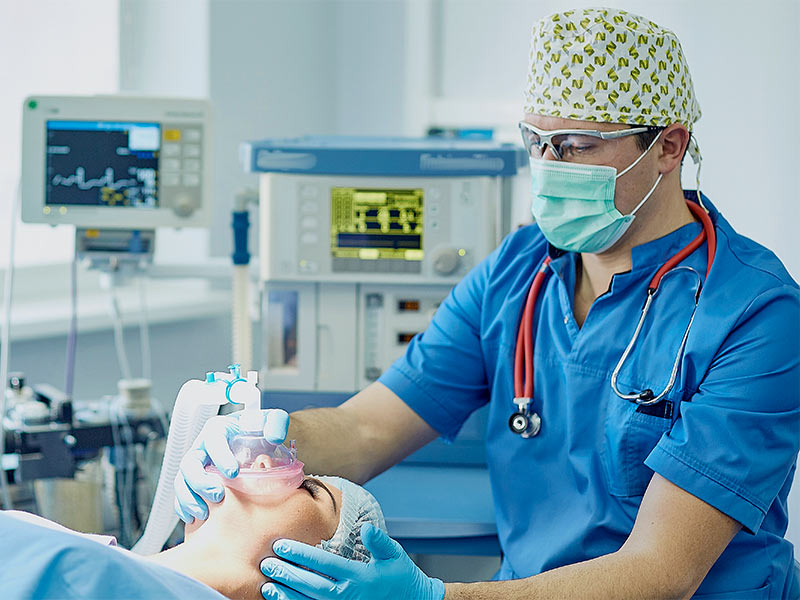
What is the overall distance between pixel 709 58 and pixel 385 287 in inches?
30.7

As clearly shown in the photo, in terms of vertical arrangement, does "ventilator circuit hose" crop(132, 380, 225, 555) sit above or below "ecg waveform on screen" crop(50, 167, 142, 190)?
below

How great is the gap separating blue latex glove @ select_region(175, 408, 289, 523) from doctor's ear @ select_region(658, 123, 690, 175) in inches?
29.1

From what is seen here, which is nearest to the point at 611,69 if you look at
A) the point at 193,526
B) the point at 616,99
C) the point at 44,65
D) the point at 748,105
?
the point at 616,99

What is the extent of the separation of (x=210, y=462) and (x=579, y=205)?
68 centimetres

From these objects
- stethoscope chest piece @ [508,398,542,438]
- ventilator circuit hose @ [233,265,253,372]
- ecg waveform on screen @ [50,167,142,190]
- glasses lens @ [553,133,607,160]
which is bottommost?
stethoscope chest piece @ [508,398,542,438]

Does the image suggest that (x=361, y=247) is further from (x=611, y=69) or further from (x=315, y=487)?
(x=315, y=487)

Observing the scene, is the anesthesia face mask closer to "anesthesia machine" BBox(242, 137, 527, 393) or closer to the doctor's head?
the doctor's head

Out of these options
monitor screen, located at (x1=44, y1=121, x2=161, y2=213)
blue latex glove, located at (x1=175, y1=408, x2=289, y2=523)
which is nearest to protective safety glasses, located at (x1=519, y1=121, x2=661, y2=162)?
blue latex glove, located at (x1=175, y1=408, x2=289, y2=523)

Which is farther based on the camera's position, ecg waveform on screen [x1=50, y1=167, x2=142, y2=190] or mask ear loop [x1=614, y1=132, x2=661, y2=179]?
ecg waveform on screen [x1=50, y1=167, x2=142, y2=190]

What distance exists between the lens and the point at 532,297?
5.50 feet

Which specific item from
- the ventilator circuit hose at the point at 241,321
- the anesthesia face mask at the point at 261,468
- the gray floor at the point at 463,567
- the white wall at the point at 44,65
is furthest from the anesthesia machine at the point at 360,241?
the white wall at the point at 44,65

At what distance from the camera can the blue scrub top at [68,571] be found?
→ 0.90m

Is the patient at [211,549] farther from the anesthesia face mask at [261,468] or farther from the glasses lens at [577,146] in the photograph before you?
the glasses lens at [577,146]

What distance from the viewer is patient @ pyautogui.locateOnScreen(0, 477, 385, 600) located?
0.91 m
